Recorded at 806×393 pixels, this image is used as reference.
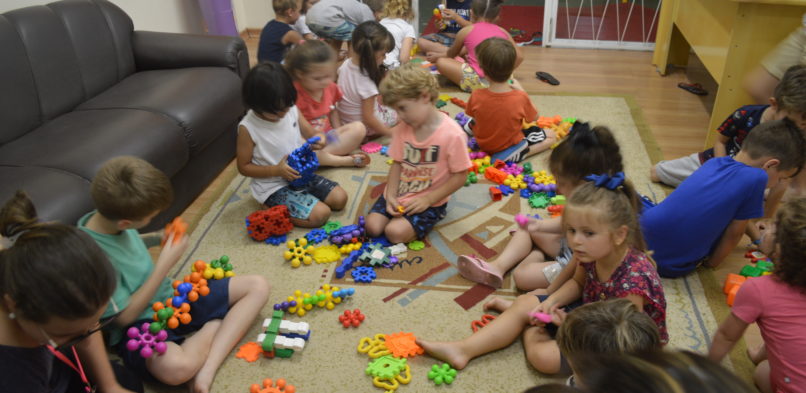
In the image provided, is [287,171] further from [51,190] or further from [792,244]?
[792,244]

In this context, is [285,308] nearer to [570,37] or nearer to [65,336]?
[65,336]

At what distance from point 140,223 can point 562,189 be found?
4.51 ft

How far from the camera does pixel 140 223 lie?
5.35 feet

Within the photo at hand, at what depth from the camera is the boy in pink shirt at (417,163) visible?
2.23 metres

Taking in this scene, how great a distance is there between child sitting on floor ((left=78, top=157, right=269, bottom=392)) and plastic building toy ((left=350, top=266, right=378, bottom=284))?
0.38 meters

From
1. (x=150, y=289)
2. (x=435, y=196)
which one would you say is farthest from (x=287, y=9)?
(x=150, y=289)

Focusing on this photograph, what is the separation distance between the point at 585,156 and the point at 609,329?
0.81 meters

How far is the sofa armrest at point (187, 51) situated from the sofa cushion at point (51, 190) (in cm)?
122

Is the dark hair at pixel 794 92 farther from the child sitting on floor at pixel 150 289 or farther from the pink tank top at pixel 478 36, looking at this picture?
the child sitting on floor at pixel 150 289

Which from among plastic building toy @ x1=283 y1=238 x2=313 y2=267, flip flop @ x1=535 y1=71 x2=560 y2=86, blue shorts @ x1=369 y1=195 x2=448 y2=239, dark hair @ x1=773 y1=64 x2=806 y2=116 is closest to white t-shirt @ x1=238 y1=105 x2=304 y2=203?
plastic building toy @ x1=283 y1=238 x2=313 y2=267

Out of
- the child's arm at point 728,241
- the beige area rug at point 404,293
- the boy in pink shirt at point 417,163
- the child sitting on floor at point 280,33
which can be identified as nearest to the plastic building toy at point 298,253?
the beige area rug at point 404,293

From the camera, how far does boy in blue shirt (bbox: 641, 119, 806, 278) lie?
194 cm

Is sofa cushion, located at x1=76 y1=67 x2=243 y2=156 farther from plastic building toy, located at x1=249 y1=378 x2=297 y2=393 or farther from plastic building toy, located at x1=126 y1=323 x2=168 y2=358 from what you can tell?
plastic building toy, located at x1=249 y1=378 x2=297 y2=393

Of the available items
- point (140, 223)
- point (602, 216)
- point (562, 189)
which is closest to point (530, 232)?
point (562, 189)
